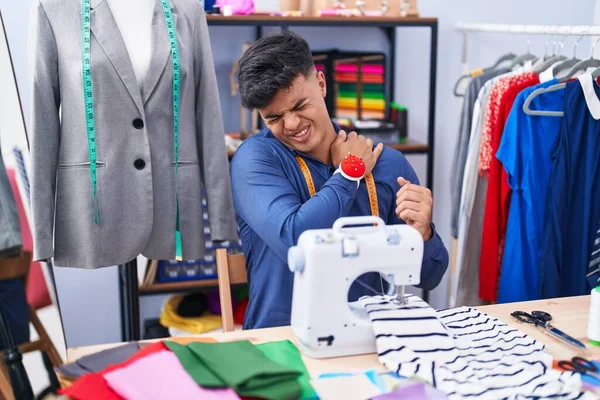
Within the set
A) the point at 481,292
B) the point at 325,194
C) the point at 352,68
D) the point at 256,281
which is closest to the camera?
the point at 325,194

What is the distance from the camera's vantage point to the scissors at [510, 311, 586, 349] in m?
1.54

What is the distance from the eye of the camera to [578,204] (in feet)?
8.39

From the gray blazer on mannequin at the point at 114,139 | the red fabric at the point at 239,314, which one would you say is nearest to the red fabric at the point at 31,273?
the gray blazer on mannequin at the point at 114,139

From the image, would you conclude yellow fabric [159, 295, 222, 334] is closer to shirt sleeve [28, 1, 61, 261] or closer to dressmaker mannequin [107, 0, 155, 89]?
shirt sleeve [28, 1, 61, 261]

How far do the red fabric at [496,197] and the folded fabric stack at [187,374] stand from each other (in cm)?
146

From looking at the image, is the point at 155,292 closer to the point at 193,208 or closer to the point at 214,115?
the point at 193,208

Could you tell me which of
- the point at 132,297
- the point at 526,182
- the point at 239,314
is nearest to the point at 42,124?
the point at 132,297

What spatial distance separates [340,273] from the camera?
1410 millimetres

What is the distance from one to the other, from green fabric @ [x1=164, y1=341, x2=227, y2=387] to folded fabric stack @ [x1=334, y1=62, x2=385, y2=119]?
2.02m

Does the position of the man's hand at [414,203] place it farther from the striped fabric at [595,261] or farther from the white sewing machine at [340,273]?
the striped fabric at [595,261]

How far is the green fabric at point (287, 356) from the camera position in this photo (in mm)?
1361

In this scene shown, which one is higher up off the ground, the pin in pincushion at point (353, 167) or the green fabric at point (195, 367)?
the pin in pincushion at point (353, 167)

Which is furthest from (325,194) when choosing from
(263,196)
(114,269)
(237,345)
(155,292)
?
(114,269)

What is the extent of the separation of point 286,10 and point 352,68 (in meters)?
0.43
